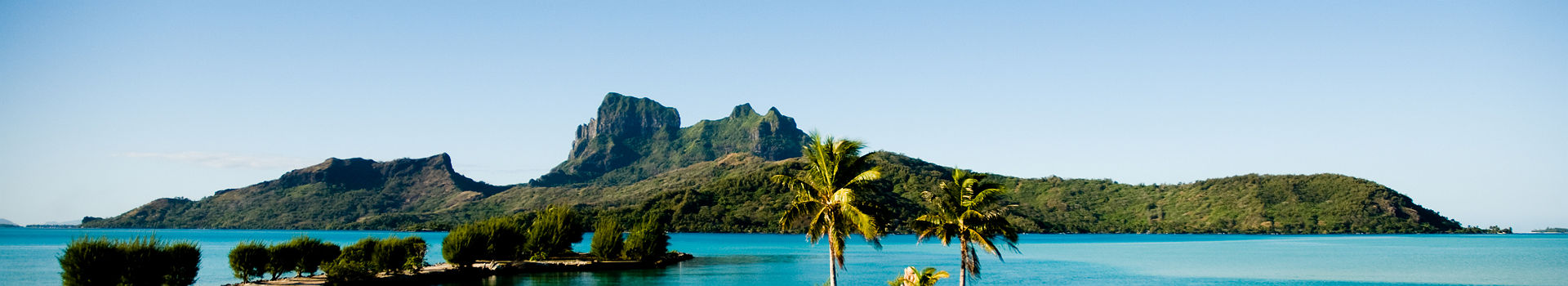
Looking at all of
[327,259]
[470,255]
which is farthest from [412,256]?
A: [470,255]

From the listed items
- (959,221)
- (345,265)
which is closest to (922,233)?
(959,221)

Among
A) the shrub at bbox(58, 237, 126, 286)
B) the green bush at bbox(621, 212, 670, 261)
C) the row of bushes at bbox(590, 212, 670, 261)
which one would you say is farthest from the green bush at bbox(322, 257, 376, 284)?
the green bush at bbox(621, 212, 670, 261)

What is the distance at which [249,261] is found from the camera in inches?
1797

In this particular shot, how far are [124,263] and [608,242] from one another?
1661 inches

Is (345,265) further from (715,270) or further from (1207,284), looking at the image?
(1207,284)

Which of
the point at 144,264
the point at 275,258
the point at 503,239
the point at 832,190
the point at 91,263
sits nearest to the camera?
the point at 832,190

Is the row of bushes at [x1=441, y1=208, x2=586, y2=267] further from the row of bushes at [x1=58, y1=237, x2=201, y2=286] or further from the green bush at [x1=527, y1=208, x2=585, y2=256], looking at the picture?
the row of bushes at [x1=58, y1=237, x2=201, y2=286]

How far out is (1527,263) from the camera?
9612cm

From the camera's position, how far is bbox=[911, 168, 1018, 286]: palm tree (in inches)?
1166

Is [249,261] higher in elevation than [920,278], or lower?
higher

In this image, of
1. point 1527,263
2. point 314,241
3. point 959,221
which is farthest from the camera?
point 1527,263

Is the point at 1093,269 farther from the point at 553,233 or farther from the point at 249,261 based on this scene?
the point at 249,261

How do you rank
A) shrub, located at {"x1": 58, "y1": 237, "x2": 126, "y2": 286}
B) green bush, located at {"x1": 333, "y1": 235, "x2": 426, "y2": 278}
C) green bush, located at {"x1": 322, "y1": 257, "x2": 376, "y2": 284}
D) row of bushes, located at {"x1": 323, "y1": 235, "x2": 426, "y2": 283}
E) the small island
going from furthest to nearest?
green bush, located at {"x1": 333, "y1": 235, "x2": 426, "y2": 278} < the small island < row of bushes, located at {"x1": 323, "y1": 235, "x2": 426, "y2": 283} < green bush, located at {"x1": 322, "y1": 257, "x2": 376, "y2": 284} < shrub, located at {"x1": 58, "y1": 237, "x2": 126, "y2": 286}

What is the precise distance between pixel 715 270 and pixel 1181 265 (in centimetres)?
4373
